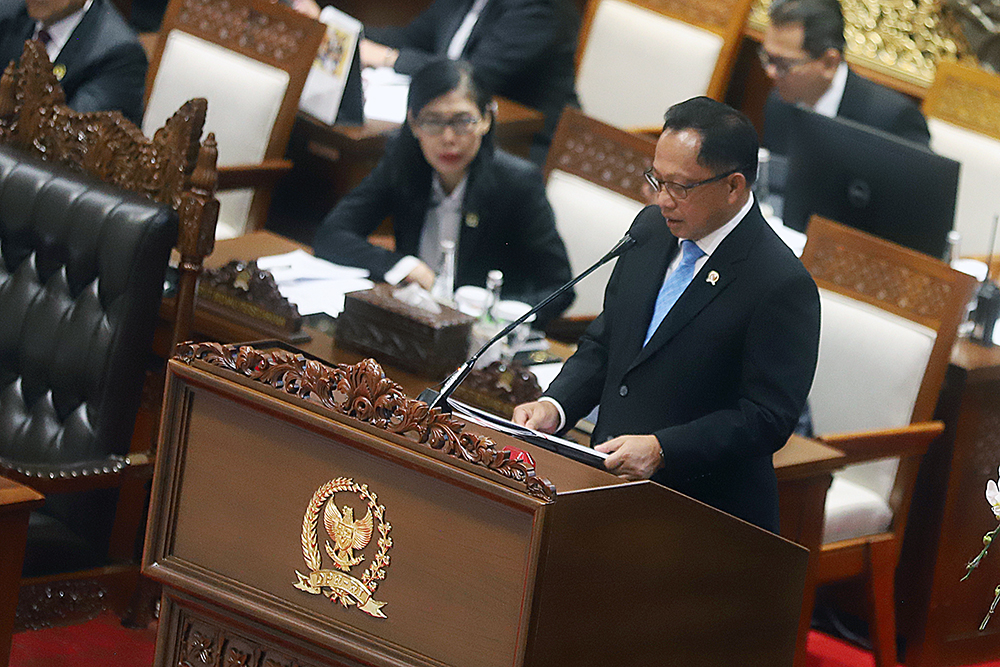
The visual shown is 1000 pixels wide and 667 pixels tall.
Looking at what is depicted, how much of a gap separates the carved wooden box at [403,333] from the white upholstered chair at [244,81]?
1207 mm

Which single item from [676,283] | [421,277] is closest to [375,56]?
[421,277]

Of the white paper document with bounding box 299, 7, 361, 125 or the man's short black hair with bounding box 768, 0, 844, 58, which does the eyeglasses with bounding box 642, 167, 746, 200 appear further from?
the man's short black hair with bounding box 768, 0, 844, 58

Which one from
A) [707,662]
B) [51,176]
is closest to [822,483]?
[707,662]

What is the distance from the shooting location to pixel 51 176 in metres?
2.53

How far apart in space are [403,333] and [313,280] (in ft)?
1.43

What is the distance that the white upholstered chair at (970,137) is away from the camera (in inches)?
161

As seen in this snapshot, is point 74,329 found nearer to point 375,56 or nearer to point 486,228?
point 486,228

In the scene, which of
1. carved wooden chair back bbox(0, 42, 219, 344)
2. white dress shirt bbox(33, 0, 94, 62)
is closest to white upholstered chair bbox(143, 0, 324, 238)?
white dress shirt bbox(33, 0, 94, 62)

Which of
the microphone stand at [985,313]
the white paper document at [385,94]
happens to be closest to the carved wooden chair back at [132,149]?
the white paper document at [385,94]

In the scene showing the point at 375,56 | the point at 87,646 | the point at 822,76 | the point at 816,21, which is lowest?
the point at 87,646

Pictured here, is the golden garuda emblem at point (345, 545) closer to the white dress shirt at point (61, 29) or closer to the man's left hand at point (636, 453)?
the man's left hand at point (636, 453)

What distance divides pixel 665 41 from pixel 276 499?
3430 mm

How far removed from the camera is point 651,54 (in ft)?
15.6

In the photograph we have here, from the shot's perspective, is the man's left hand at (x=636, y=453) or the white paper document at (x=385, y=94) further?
the white paper document at (x=385, y=94)
